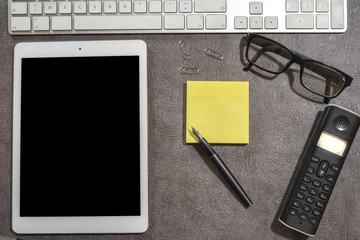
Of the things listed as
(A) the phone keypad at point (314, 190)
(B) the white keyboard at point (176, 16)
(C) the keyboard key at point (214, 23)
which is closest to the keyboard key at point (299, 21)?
(B) the white keyboard at point (176, 16)

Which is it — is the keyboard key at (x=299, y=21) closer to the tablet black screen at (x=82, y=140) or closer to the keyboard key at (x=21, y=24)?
the tablet black screen at (x=82, y=140)

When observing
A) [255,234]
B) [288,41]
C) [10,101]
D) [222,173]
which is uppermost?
[288,41]

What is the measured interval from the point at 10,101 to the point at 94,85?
16cm

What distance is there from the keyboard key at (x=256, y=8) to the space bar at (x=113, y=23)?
170mm

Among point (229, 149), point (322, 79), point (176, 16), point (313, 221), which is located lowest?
point (313, 221)

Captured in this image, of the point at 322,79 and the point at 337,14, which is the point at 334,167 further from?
the point at 337,14

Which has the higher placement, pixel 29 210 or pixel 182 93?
pixel 182 93

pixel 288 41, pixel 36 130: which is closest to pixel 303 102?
pixel 288 41

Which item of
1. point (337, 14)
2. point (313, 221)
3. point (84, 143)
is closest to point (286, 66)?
point (337, 14)

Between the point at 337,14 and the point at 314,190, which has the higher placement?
the point at 337,14

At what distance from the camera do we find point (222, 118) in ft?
1.90

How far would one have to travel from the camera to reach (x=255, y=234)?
58 centimetres

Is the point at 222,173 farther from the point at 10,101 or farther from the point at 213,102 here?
the point at 10,101

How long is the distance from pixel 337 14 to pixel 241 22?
0.54ft
